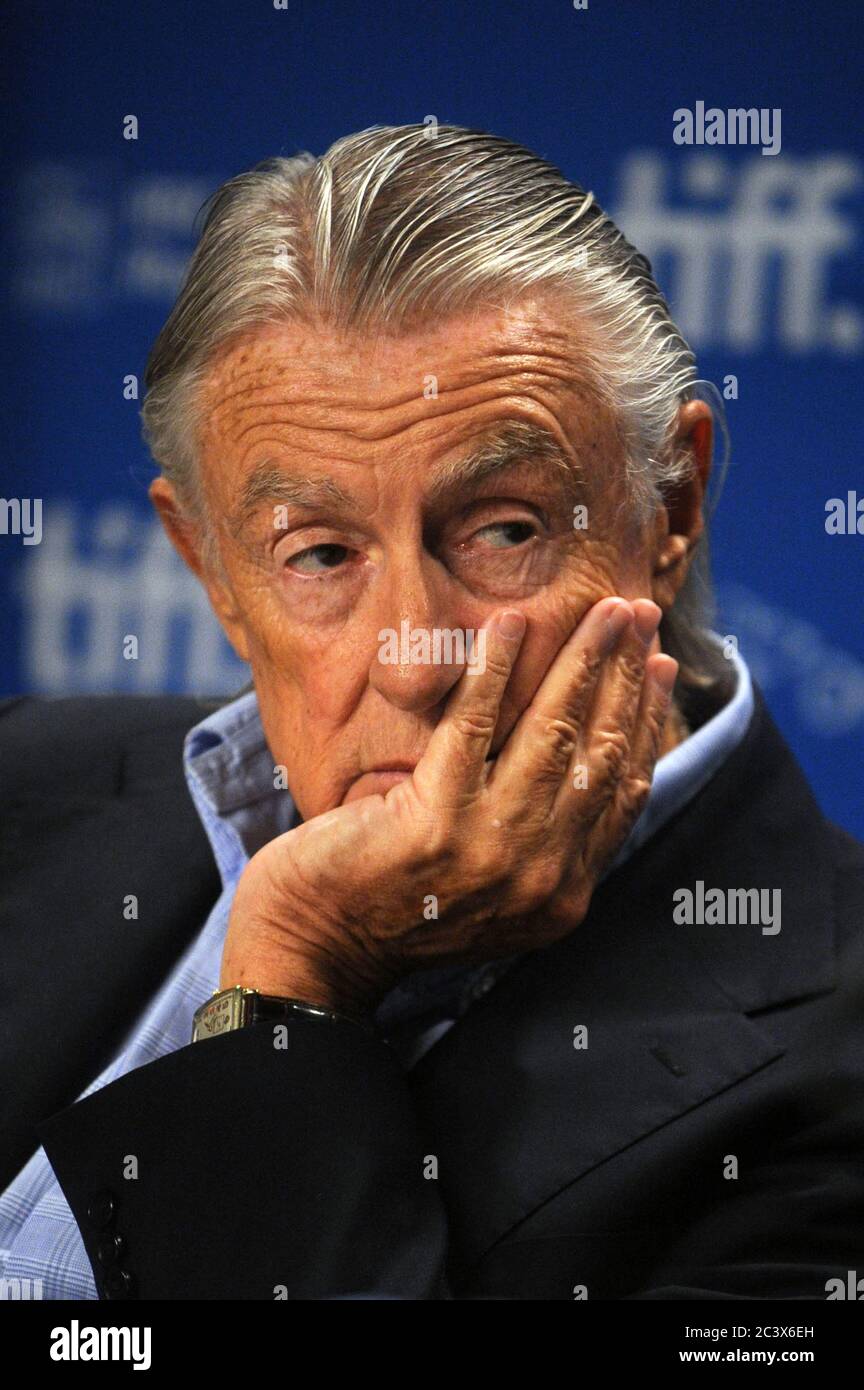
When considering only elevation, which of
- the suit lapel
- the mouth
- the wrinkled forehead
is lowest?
the suit lapel

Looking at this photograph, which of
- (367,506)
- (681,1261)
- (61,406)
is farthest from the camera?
(61,406)

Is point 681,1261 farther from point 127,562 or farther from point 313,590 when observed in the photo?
point 127,562

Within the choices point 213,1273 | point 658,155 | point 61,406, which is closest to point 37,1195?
point 213,1273

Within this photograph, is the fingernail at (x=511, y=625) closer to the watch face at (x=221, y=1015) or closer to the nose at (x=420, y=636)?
the nose at (x=420, y=636)

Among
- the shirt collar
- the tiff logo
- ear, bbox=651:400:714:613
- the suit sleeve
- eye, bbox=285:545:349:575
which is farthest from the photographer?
the shirt collar

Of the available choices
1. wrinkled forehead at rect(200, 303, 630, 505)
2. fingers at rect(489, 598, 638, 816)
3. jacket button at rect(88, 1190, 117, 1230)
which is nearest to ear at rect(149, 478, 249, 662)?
wrinkled forehead at rect(200, 303, 630, 505)

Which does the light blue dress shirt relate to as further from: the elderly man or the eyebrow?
the eyebrow

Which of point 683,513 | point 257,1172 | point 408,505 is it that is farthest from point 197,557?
point 257,1172

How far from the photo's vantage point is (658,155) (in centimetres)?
229

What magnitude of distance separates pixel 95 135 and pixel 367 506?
89 cm

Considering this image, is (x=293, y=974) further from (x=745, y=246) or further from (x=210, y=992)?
(x=745, y=246)

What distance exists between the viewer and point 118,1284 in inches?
73.6

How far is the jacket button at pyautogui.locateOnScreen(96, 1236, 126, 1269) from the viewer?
1.88 metres

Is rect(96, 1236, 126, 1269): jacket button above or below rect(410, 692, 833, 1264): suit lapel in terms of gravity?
below
